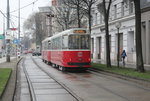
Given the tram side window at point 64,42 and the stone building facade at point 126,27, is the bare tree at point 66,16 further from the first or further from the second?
the tram side window at point 64,42

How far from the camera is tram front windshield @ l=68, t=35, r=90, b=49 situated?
948 inches

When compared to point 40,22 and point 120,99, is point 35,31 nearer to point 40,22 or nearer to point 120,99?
point 40,22

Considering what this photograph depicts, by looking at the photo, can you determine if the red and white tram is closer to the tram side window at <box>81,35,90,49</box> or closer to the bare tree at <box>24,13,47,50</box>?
the tram side window at <box>81,35,90,49</box>

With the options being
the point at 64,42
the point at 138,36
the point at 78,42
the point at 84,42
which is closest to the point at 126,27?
the point at 84,42

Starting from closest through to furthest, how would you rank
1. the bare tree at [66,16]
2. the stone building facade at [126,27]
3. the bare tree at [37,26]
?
the stone building facade at [126,27] < the bare tree at [66,16] < the bare tree at [37,26]

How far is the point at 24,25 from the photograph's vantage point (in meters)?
119

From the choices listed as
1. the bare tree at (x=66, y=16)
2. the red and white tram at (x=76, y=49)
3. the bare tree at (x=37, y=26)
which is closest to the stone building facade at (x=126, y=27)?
the bare tree at (x=66, y=16)

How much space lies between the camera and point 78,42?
24.2 m

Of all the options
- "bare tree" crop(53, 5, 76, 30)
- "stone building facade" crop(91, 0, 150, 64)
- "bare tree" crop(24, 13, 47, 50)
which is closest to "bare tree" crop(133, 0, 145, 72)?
"stone building facade" crop(91, 0, 150, 64)

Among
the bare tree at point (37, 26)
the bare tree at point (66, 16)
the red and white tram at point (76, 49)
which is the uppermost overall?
the bare tree at point (37, 26)

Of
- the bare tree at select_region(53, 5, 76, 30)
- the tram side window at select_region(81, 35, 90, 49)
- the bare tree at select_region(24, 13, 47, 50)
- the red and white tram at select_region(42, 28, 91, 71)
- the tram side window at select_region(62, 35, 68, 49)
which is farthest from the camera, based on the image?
the bare tree at select_region(24, 13, 47, 50)

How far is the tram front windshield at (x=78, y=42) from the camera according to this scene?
24.1 meters

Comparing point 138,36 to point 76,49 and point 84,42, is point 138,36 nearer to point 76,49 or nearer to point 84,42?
point 84,42

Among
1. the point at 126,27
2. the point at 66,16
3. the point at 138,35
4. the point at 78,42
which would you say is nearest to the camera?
the point at 138,35
